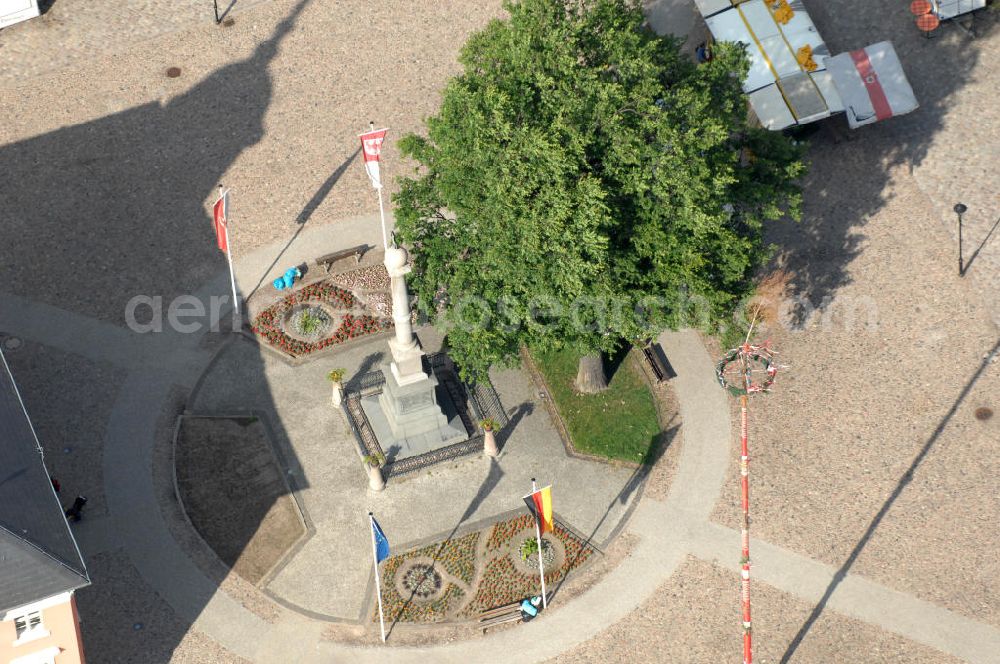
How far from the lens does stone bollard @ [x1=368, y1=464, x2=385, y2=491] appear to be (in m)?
37.6

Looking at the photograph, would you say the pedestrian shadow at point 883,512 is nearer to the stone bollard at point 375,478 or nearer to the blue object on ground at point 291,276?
the stone bollard at point 375,478

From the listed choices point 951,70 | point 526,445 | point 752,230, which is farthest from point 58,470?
point 951,70

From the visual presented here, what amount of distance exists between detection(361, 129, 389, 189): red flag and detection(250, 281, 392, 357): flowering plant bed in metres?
4.61

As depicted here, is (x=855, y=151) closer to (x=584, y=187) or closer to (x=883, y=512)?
(x=883, y=512)

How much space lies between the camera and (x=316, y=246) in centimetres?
4497

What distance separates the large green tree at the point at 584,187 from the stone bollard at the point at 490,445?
127 inches

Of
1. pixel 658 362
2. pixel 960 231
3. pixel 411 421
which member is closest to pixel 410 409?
pixel 411 421

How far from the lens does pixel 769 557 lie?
3688 centimetres

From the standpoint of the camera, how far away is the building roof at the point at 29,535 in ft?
102

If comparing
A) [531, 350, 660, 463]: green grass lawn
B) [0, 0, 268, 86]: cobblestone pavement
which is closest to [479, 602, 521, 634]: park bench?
[531, 350, 660, 463]: green grass lawn

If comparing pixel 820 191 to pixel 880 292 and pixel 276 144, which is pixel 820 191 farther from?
pixel 276 144

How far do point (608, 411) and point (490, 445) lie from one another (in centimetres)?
458

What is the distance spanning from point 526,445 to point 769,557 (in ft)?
29.2

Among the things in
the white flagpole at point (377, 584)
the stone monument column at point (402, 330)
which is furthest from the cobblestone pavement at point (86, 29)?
the white flagpole at point (377, 584)
